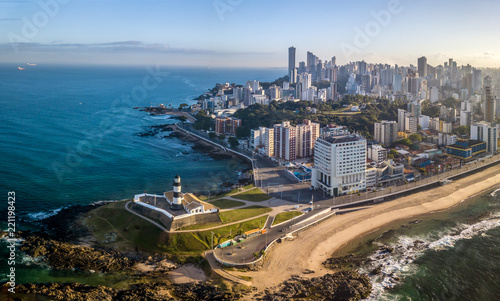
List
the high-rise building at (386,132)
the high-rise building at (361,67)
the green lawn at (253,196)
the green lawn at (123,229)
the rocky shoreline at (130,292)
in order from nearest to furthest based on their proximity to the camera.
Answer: the rocky shoreline at (130,292)
the green lawn at (123,229)
the green lawn at (253,196)
the high-rise building at (386,132)
the high-rise building at (361,67)

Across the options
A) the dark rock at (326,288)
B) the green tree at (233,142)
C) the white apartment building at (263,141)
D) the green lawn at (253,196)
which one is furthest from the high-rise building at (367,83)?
the dark rock at (326,288)

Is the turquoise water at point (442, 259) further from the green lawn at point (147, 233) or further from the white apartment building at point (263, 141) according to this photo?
the white apartment building at point (263, 141)

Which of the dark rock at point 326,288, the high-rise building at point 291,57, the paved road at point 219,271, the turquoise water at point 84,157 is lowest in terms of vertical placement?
the dark rock at point 326,288

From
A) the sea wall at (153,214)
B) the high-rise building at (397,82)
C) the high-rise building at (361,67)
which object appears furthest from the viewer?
the high-rise building at (361,67)

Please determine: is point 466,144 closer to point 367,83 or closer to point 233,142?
point 233,142

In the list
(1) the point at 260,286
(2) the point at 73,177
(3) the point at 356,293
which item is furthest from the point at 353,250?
(2) the point at 73,177

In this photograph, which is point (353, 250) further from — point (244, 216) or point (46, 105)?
point (46, 105)

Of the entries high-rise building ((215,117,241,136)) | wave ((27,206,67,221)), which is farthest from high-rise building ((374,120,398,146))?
wave ((27,206,67,221))
